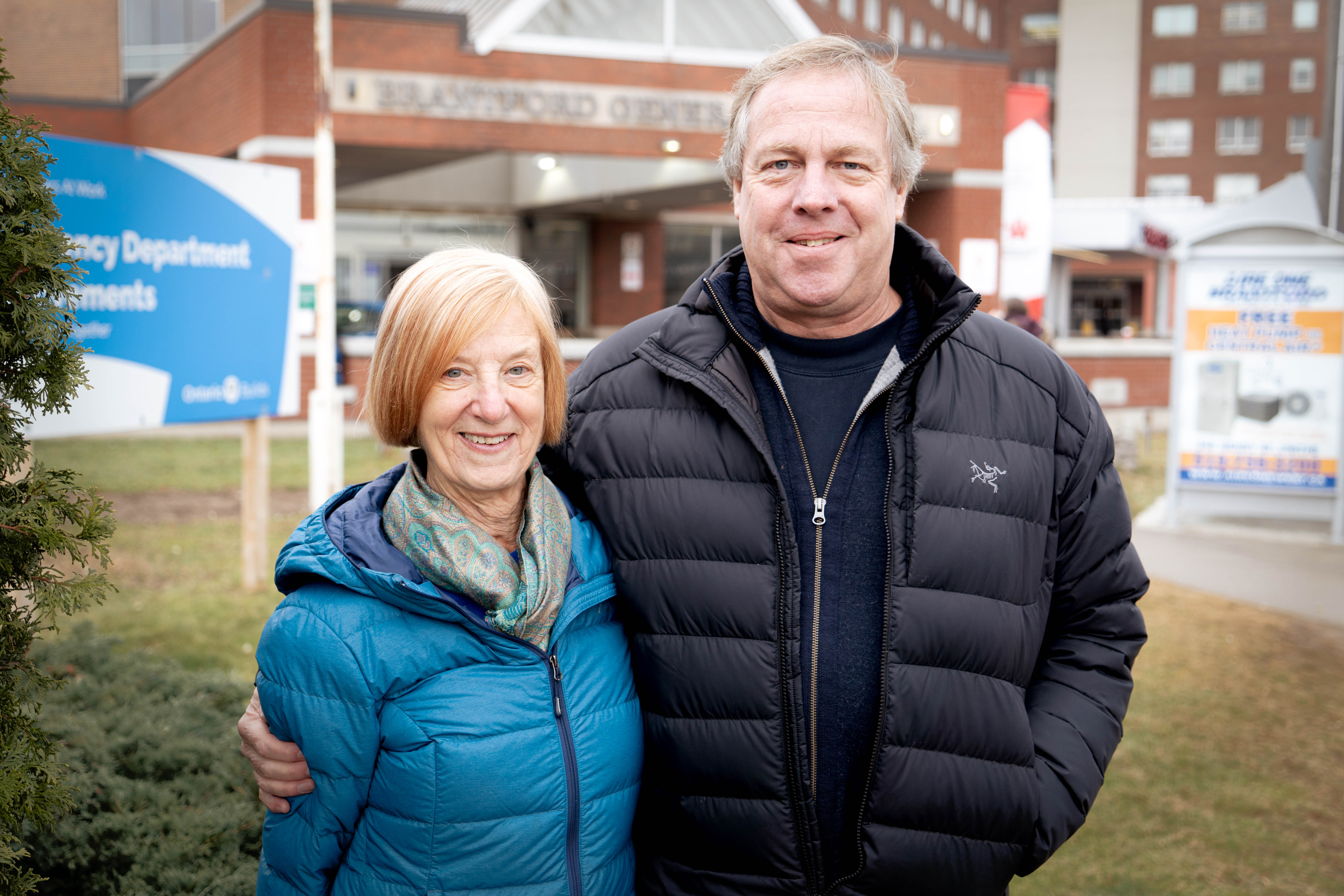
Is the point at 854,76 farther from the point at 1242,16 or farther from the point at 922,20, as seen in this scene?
the point at 1242,16

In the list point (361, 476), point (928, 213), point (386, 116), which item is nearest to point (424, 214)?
point (386, 116)

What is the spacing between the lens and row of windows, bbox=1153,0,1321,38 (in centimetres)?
5619

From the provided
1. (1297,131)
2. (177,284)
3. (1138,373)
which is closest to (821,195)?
(177,284)

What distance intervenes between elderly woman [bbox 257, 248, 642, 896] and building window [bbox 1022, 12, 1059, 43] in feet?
215

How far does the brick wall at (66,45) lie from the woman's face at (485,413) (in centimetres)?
3747

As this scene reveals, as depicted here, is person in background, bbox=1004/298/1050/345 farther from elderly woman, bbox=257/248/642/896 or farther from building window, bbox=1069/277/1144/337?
building window, bbox=1069/277/1144/337

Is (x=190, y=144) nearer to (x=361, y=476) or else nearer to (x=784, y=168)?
(x=361, y=476)

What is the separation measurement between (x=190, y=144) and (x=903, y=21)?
38.9m

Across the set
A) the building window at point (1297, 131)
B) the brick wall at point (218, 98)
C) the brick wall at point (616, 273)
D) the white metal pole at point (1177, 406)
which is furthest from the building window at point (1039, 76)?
the white metal pole at point (1177, 406)

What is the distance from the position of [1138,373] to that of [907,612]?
2167 centimetres

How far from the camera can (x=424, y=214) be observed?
1042 inches

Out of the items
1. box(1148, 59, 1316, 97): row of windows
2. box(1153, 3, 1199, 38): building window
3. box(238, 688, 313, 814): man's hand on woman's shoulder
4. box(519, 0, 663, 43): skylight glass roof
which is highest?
box(1153, 3, 1199, 38): building window

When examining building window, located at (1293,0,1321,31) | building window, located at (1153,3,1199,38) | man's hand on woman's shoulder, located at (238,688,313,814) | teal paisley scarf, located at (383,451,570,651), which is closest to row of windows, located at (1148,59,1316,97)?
building window, located at (1153,3,1199,38)

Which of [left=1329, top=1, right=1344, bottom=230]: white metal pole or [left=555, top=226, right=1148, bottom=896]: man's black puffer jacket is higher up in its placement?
[left=1329, top=1, right=1344, bottom=230]: white metal pole
